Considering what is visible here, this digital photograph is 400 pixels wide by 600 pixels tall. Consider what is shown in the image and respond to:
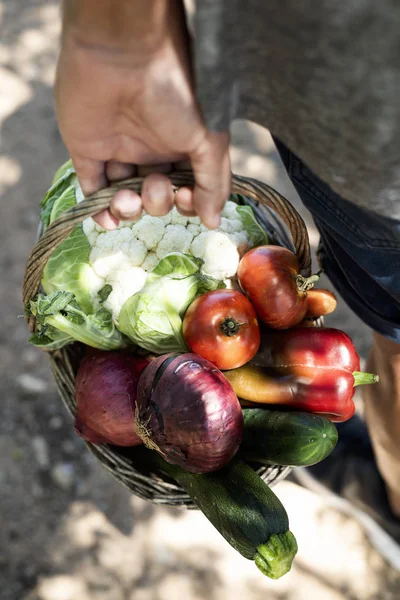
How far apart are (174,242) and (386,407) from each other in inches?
22.1

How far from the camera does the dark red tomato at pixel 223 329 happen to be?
3.37 feet

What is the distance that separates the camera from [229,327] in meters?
1.02

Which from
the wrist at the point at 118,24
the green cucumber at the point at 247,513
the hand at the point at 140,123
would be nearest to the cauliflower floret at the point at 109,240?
the hand at the point at 140,123

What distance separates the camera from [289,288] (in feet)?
3.52

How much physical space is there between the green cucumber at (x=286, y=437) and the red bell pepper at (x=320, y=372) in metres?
0.05

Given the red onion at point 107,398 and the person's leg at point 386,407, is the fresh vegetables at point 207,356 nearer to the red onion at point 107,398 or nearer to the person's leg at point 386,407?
the red onion at point 107,398

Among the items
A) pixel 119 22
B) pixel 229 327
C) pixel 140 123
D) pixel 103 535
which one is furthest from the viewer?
pixel 103 535

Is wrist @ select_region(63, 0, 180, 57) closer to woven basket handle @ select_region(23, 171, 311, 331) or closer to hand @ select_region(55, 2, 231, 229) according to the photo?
hand @ select_region(55, 2, 231, 229)

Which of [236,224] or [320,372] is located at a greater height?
[236,224]

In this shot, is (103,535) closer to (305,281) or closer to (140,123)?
(305,281)

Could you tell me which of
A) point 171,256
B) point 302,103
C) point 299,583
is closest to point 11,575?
point 299,583

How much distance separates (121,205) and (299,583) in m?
1.17

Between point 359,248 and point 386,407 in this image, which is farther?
point 386,407

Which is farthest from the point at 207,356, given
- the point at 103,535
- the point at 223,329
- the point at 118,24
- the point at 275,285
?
the point at 103,535
